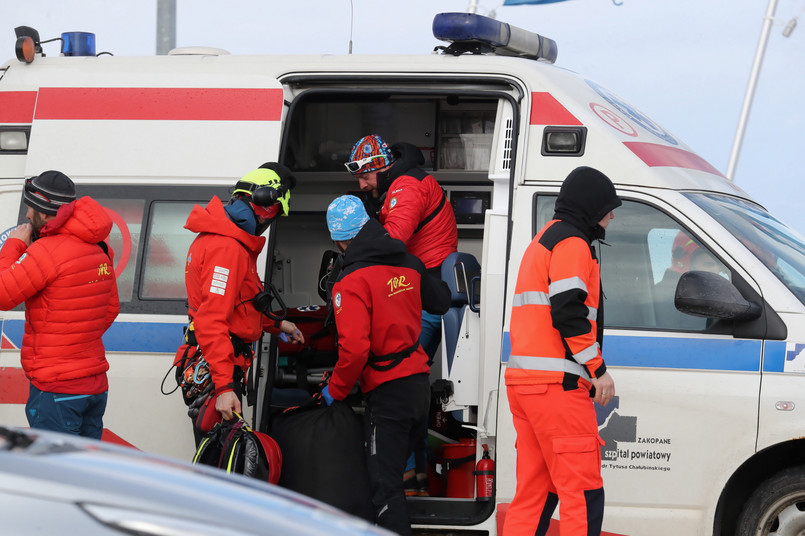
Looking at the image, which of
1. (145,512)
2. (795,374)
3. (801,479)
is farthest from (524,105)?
(145,512)

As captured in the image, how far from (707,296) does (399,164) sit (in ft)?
7.25

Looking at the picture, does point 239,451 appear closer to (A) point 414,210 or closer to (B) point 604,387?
(B) point 604,387

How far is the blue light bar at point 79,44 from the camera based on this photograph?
17.9 feet

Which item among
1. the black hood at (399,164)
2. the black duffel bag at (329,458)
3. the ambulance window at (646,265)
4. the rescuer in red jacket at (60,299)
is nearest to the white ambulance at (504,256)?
the ambulance window at (646,265)

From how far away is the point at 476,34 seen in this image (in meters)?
5.11

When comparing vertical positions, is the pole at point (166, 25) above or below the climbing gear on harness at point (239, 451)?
above

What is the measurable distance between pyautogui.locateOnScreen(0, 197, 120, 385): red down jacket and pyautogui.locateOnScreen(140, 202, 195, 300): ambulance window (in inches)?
19.1

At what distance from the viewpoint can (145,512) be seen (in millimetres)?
1866

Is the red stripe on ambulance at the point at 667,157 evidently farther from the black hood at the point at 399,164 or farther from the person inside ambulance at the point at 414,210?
the black hood at the point at 399,164

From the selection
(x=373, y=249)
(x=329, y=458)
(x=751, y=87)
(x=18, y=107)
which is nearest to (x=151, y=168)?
(x=18, y=107)

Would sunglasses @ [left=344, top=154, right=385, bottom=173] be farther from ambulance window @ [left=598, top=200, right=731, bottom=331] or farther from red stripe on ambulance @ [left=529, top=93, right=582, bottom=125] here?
ambulance window @ [left=598, top=200, right=731, bottom=331]

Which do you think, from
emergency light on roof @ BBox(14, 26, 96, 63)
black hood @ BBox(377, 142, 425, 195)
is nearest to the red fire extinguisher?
black hood @ BBox(377, 142, 425, 195)

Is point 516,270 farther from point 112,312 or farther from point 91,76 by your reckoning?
point 91,76

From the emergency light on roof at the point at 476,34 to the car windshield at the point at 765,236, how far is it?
1.35 m
